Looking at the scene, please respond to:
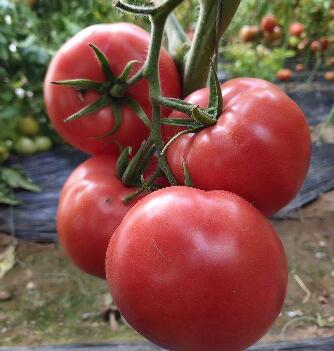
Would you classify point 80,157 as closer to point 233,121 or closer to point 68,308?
point 68,308

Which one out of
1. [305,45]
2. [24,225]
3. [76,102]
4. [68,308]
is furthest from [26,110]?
[305,45]

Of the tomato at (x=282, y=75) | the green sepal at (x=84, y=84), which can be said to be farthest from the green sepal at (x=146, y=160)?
the tomato at (x=282, y=75)

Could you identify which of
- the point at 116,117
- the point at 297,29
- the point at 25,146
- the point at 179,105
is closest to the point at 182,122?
the point at 179,105

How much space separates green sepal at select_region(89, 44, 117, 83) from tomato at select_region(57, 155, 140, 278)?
0.34 ft

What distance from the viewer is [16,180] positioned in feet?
5.83

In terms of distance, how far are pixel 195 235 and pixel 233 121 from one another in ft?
0.37

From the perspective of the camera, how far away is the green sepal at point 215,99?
16.8 inches

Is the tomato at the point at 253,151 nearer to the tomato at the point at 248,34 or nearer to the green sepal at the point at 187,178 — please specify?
the green sepal at the point at 187,178

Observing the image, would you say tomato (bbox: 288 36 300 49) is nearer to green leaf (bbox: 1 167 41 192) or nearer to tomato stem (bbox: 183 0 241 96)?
green leaf (bbox: 1 167 41 192)

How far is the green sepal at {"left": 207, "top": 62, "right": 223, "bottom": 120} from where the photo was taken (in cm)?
43

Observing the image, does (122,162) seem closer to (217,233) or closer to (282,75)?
(217,233)

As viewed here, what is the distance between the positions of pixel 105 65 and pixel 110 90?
0.03 metres

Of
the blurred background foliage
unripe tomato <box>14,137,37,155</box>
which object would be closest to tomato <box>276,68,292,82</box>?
the blurred background foliage

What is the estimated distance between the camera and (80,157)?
1.97 meters
